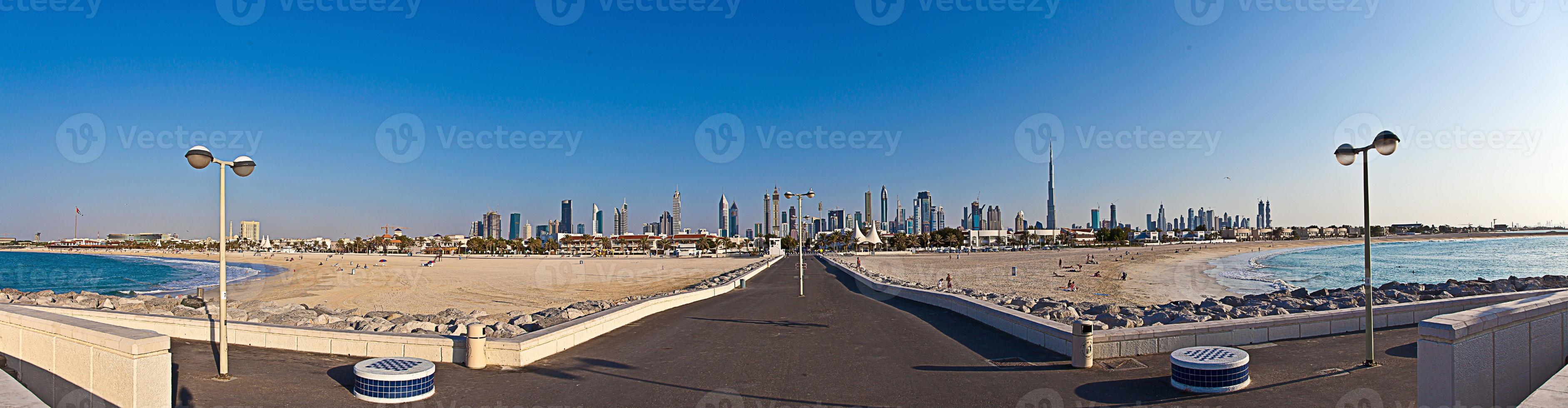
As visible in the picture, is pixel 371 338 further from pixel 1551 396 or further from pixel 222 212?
pixel 1551 396

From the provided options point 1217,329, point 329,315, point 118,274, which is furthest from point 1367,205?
point 118,274

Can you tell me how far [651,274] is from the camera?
162 ft

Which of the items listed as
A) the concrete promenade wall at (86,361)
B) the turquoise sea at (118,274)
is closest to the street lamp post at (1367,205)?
the concrete promenade wall at (86,361)

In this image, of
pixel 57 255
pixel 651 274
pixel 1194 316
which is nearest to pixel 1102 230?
pixel 651 274

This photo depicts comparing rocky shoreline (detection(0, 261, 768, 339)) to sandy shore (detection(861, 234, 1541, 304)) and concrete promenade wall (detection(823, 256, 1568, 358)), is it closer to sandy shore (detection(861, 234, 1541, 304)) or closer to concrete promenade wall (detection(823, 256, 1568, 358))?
concrete promenade wall (detection(823, 256, 1568, 358))

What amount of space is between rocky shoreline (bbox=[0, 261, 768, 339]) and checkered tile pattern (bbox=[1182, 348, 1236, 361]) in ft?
27.9

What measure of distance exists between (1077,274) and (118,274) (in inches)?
3569

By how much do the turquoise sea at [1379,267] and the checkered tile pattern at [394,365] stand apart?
33.8m

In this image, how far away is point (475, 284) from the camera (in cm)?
4303

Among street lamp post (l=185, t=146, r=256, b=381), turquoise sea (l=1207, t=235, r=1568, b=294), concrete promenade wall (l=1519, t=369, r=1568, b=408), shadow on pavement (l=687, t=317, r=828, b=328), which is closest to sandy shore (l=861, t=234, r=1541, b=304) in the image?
turquoise sea (l=1207, t=235, r=1568, b=294)

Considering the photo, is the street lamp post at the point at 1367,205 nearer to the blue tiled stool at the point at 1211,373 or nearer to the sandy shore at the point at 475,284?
the blue tiled stool at the point at 1211,373

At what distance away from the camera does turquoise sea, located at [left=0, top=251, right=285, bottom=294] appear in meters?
48.4

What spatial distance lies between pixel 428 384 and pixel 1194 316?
1182 cm

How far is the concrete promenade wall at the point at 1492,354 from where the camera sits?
4.94 m
